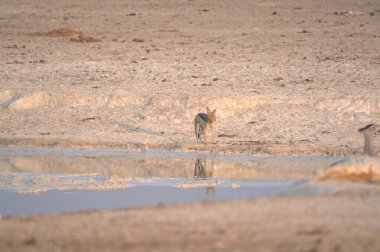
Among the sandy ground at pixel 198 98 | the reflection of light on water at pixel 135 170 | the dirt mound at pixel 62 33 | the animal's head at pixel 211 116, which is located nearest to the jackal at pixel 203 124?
the animal's head at pixel 211 116

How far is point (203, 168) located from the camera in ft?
48.3

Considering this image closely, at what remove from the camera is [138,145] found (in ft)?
54.8

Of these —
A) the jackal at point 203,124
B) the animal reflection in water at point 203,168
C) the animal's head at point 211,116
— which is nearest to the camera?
the animal reflection in water at point 203,168

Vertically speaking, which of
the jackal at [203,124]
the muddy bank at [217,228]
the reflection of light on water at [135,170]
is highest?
the jackal at [203,124]

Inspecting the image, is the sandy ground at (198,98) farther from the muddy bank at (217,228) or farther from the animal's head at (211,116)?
the animal's head at (211,116)

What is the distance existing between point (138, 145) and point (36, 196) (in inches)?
189

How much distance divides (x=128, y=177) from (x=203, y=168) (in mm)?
1593

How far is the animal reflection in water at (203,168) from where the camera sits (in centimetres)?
1384

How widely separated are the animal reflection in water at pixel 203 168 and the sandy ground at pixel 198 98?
0.96 meters

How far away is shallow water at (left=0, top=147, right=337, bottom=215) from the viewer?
1167 centimetres

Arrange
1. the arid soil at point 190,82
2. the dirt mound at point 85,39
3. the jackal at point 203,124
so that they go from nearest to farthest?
the jackal at point 203,124 → the arid soil at point 190,82 → the dirt mound at point 85,39

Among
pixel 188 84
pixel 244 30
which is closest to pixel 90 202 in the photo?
pixel 188 84

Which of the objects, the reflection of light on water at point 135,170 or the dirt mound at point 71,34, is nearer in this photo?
the reflection of light on water at point 135,170

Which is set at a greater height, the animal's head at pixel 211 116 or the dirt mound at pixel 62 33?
the dirt mound at pixel 62 33
